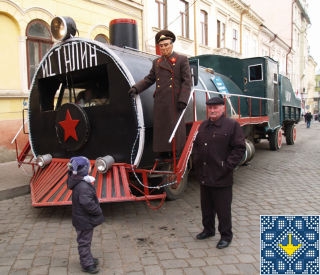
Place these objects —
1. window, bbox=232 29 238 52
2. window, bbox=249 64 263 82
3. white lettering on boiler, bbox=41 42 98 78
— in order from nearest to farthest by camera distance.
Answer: white lettering on boiler, bbox=41 42 98 78 < window, bbox=249 64 263 82 < window, bbox=232 29 238 52

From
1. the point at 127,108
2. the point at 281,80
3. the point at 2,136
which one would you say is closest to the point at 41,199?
the point at 127,108

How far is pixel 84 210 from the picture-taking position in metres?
3.16

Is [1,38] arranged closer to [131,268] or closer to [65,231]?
[65,231]

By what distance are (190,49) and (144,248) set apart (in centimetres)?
1459

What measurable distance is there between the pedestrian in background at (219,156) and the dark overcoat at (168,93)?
589mm

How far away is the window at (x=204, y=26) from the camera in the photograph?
60.5ft

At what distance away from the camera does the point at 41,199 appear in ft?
15.0

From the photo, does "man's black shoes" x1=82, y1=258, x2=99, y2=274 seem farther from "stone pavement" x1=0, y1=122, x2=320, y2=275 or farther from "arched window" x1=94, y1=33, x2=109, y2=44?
"arched window" x1=94, y1=33, x2=109, y2=44

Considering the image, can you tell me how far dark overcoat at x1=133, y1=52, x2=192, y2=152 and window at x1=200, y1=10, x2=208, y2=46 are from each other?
14943 mm

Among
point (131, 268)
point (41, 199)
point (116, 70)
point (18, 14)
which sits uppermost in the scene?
point (18, 14)

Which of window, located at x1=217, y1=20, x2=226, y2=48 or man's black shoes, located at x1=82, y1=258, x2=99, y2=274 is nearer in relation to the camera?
man's black shoes, located at x1=82, y1=258, x2=99, y2=274

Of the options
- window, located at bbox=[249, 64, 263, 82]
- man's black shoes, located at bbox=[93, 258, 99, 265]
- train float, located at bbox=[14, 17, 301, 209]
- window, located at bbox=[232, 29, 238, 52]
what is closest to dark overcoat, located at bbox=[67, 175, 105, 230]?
man's black shoes, located at bbox=[93, 258, 99, 265]

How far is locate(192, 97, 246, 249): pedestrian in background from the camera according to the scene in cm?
352

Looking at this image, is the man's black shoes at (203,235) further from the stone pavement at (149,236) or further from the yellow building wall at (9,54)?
the yellow building wall at (9,54)
